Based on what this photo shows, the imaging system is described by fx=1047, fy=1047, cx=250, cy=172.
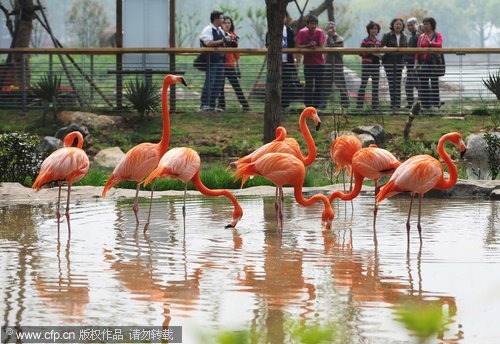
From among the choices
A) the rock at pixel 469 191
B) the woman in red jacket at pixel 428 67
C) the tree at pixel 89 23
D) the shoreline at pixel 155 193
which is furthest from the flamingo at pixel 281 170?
the tree at pixel 89 23

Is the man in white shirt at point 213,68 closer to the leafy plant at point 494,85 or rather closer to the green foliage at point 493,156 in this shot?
the leafy plant at point 494,85

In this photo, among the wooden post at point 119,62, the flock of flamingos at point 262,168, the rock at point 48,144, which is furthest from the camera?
the wooden post at point 119,62

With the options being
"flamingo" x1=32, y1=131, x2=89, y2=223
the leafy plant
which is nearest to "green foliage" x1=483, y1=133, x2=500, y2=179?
the leafy plant

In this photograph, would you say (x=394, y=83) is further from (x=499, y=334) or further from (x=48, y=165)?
(x=499, y=334)

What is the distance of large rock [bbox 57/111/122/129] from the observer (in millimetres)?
17516

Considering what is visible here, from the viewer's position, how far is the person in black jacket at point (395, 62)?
1778 centimetres

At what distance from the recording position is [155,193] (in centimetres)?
1161

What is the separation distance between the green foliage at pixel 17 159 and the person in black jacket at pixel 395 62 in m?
7.47

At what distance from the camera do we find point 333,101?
17.0 metres

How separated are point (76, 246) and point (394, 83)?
10.8 metres

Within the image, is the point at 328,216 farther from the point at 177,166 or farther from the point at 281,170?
the point at 177,166

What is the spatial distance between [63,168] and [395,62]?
9.96 meters

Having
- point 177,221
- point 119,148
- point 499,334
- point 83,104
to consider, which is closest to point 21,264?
point 177,221

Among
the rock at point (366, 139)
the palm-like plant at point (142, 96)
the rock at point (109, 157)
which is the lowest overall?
the rock at point (109, 157)
